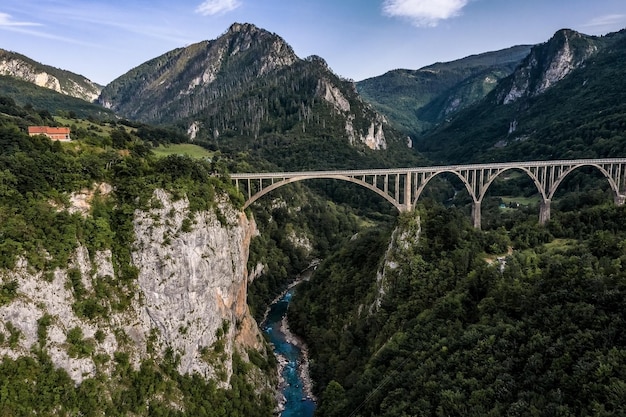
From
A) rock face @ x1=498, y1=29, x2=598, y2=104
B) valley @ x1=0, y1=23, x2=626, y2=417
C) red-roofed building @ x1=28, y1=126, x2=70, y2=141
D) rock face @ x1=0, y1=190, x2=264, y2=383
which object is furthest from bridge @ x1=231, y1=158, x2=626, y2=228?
rock face @ x1=498, y1=29, x2=598, y2=104

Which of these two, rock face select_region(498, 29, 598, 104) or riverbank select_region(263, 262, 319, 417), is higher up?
rock face select_region(498, 29, 598, 104)

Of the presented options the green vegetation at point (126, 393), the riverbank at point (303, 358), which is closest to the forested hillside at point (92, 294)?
the green vegetation at point (126, 393)

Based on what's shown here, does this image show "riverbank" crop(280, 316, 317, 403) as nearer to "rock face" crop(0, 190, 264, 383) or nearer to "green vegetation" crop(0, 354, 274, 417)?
"green vegetation" crop(0, 354, 274, 417)

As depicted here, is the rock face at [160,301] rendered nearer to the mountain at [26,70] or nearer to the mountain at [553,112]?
the mountain at [553,112]

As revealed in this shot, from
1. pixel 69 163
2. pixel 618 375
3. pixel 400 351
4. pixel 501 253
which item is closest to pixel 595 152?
pixel 501 253

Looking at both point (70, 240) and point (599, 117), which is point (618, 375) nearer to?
point (70, 240)
